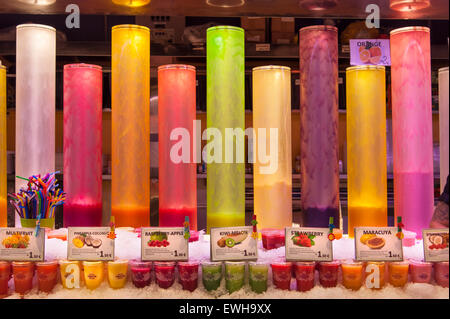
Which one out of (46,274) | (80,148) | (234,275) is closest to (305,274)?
(234,275)

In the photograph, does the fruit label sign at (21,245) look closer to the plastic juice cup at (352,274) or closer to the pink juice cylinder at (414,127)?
the plastic juice cup at (352,274)

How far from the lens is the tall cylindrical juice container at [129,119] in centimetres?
153

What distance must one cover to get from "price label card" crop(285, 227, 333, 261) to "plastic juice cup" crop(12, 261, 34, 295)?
0.71 metres

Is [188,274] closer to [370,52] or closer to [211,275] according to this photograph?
[211,275]

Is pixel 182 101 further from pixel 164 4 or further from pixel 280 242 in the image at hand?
pixel 280 242

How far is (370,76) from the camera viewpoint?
1.51 m

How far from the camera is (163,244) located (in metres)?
1.30

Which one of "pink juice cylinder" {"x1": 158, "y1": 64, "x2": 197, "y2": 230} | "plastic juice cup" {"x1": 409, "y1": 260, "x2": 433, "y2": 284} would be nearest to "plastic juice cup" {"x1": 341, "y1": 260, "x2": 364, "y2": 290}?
"plastic juice cup" {"x1": 409, "y1": 260, "x2": 433, "y2": 284}

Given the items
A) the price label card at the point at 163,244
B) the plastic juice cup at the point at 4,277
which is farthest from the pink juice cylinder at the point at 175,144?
the plastic juice cup at the point at 4,277

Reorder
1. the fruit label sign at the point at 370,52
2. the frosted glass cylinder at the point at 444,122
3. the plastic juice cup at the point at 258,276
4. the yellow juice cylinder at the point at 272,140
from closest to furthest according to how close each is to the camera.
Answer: the plastic juice cup at the point at 258,276
the frosted glass cylinder at the point at 444,122
the yellow juice cylinder at the point at 272,140
the fruit label sign at the point at 370,52

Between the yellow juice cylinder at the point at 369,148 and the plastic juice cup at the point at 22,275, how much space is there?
1000mm

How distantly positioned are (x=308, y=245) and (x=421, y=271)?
1.03 feet

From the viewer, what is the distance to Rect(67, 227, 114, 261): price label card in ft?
4.26
